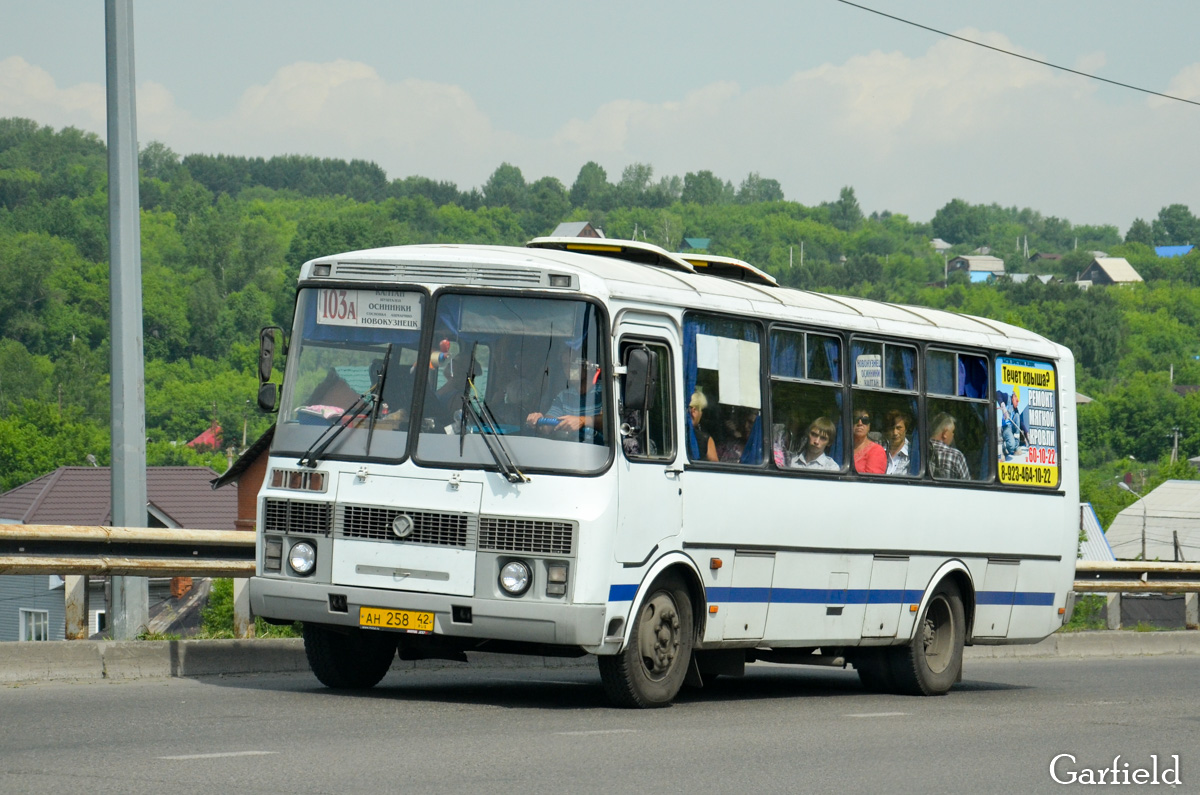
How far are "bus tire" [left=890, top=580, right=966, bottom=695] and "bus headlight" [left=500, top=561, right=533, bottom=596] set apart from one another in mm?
4570

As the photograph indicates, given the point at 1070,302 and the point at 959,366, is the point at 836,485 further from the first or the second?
the point at 1070,302

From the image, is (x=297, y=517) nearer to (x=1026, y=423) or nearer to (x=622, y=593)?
(x=622, y=593)

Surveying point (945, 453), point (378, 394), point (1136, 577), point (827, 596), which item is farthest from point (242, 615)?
point (1136, 577)

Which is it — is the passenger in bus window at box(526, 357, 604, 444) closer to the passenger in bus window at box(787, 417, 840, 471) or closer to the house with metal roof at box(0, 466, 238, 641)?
the passenger in bus window at box(787, 417, 840, 471)

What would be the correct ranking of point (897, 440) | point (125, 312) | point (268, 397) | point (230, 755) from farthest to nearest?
1. point (897, 440)
2. point (125, 312)
3. point (268, 397)
4. point (230, 755)

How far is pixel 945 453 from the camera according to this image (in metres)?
14.8

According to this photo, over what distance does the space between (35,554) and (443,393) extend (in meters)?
3.11

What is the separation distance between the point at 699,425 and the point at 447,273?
1.97 metres

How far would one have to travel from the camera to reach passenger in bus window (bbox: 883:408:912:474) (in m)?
14.2

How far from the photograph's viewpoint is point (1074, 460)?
53.9 feet

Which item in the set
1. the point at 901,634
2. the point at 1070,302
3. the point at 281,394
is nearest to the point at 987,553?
the point at 901,634

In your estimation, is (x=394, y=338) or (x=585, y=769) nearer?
(x=585, y=769)

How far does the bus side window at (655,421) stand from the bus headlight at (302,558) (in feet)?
6.72

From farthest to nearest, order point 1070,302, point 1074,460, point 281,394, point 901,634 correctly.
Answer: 1. point 1070,302
2. point 1074,460
3. point 901,634
4. point 281,394
